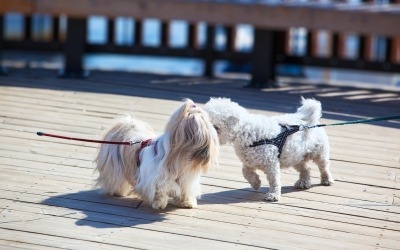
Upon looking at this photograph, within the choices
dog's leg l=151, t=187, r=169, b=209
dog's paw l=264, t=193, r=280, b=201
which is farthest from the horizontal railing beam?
dog's leg l=151, t=187, r=169, b=209

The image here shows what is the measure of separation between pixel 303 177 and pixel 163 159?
113cm

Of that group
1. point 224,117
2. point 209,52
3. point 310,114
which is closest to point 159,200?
point 224,117

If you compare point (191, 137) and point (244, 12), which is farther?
point (244, 12)

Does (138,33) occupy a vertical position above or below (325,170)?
above

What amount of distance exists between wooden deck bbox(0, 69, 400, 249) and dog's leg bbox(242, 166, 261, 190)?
0.08m

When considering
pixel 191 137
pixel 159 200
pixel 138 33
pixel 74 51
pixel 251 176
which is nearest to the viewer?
pixel 191 137

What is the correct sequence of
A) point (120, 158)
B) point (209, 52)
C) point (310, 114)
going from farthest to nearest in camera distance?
point (209, 52)
point (310, 114)
point (120, 158)

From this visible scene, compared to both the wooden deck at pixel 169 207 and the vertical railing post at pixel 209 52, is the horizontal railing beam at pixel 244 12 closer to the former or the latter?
the wooden deck at pixel 169 207

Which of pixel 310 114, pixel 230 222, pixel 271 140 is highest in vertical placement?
pixel 310 114

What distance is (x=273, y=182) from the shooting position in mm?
4828

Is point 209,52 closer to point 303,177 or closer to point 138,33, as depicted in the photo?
point 138,33

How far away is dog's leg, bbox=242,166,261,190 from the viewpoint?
4965mm

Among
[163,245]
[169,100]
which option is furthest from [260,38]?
[163,245]

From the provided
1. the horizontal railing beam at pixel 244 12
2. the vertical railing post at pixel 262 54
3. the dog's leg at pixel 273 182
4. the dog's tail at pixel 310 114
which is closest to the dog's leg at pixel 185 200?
the dog's leg at pixel 273 182
